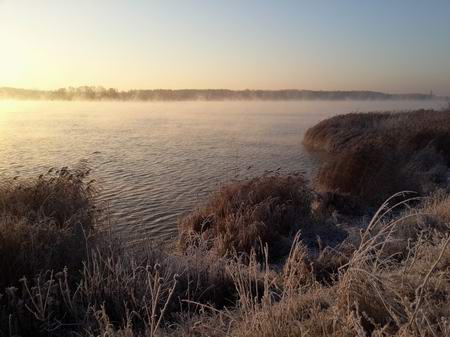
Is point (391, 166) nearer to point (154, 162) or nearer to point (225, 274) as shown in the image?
point (225, 274)

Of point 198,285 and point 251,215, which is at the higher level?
point 198,285

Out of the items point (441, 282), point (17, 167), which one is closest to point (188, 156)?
point (17, 167)

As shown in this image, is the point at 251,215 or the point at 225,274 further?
the point at 251,215

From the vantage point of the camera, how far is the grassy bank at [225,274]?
11.5ft

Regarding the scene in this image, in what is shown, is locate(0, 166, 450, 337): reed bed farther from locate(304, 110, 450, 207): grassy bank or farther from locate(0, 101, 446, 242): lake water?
locate(304, 110, 450, 207): grassy bank

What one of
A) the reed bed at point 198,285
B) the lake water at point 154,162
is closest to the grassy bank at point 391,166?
the lake water at point 154,162

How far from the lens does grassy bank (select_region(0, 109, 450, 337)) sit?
350 cm

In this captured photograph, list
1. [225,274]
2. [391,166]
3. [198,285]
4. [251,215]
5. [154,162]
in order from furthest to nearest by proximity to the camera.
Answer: [154,162] → [391,166] → [251,215] → [225,274] → [198,285]

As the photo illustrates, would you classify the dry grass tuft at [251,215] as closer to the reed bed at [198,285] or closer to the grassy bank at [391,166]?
the reed bed at [198,285]

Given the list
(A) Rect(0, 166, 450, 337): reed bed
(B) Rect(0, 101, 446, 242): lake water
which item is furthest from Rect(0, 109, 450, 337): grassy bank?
(B) Rect(0, 101, 446, 242): lake water

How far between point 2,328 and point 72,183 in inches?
150

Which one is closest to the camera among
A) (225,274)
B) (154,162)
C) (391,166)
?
(225,274)

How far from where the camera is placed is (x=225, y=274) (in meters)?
5.67

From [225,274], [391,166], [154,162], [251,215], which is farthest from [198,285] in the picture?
[154,162]
